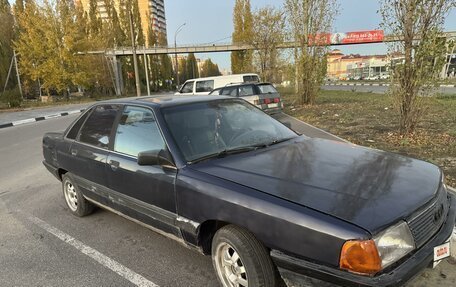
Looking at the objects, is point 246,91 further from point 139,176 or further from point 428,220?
point 428,220

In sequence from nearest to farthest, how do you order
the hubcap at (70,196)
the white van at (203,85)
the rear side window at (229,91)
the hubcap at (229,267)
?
the hubcap at (229,267) → the hubcap at (70,196) → the rear side window at (229,91) → the white van at (203,85)

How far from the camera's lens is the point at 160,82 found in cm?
7262

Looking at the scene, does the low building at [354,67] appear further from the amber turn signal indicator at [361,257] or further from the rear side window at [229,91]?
the amber turn signal indicator at [361,257]

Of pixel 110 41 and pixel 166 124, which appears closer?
pixel 166 124

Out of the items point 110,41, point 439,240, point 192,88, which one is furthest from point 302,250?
point 110,41

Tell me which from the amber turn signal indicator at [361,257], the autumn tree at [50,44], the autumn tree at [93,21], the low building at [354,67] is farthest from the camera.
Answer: the low building at [354,67]

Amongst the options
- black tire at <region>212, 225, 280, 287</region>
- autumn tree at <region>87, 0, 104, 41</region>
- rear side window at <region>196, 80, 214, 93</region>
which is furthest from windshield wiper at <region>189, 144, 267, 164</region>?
autumn tree at <region>87, 0, 104, 41</region>

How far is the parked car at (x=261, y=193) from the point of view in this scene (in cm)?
199

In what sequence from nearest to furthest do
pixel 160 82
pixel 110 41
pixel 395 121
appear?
1. pixel 395 121
2. pixel 110 41
3. pixel 160 82

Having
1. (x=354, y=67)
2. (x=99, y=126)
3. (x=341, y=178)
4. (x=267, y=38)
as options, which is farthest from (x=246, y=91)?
(x=354, y=67)

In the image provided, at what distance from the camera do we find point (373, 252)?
1.90m

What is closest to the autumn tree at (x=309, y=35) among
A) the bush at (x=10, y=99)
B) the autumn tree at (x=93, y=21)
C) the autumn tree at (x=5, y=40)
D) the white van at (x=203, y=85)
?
the white van at (x=203, y=85)

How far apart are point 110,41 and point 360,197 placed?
55535 mm

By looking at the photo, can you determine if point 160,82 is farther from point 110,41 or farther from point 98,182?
point 98,182
